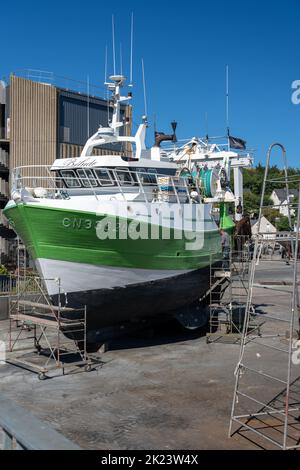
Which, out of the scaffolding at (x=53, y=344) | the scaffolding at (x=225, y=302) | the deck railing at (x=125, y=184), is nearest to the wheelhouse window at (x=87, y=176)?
the deck railing at (x=125, y=184)

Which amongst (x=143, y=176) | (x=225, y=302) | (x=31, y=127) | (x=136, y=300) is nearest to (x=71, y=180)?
(x=143, y=176)

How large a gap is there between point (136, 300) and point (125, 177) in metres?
3.05

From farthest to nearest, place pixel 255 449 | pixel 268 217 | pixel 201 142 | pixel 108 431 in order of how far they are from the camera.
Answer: pixel 268 217
pixel 201 142
pixel 108 431
pixel 255 449

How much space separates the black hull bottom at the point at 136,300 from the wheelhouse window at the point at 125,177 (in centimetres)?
252

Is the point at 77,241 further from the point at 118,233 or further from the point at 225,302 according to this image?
the point at 225,302

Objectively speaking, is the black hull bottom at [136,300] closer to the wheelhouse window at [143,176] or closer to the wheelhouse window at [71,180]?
the wheelhouse window at [143,176]

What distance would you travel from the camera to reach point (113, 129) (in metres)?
13.9

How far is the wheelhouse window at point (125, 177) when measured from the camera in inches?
479

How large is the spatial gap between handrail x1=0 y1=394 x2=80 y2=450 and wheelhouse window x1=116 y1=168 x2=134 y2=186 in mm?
9442

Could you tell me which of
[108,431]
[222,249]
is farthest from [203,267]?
[108,431]

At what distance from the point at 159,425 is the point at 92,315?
442cm

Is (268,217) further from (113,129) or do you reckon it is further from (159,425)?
(159,425)

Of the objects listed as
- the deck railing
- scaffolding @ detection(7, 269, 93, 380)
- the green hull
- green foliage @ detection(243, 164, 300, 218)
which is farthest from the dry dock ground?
green foliage @ detection(243, 164, 300, 218)

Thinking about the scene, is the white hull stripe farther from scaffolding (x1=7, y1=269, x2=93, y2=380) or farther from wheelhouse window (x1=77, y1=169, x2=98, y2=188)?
wheelhouse window (x1=77, y1=169, x2=98, y2=188)
